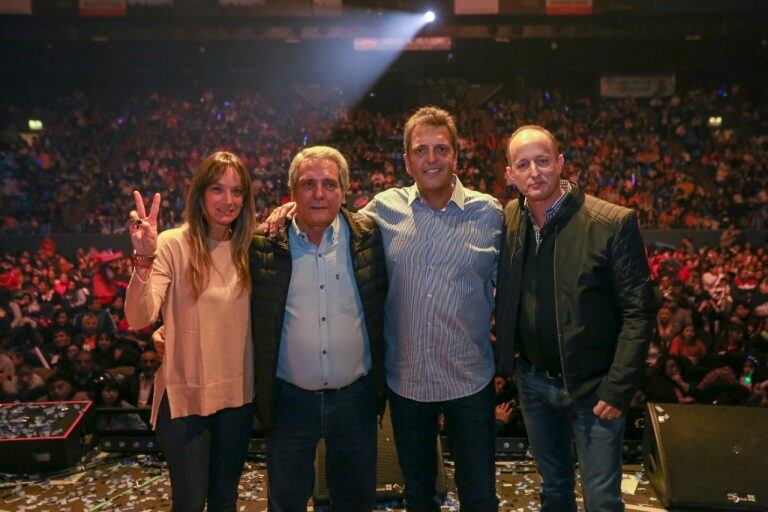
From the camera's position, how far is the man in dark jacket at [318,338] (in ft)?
7.94

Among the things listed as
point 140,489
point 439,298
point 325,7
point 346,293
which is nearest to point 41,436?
point 140,489

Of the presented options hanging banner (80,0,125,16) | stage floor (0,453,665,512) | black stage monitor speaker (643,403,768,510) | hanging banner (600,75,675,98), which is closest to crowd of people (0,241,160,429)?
stage floor (0,453,665,512)

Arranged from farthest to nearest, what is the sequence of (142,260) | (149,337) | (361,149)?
(361,149) < (149,337) < (142,260)

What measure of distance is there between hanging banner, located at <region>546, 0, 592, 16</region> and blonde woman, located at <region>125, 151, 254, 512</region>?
17537 millimetres

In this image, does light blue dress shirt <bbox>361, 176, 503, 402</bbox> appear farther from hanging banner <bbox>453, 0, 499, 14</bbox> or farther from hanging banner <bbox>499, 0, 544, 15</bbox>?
hanging banner <bbox>499, 0, 544, 15</bbox>

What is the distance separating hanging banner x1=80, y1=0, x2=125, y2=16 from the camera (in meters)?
17.7

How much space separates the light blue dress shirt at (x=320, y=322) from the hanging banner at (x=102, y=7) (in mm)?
18220

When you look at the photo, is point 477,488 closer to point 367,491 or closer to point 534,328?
point 367,491

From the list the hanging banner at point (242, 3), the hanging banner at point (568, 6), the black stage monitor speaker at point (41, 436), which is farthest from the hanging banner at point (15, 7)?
the black stage monitor speaker at point (41, 436)

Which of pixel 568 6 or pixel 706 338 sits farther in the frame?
pixel 568 6

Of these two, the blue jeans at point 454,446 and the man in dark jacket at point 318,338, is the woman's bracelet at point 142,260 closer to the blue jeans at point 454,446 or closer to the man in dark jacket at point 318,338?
the man in dark jacket at point 318,338

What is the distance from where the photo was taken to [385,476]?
3.85 m

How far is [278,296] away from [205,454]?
657 millimetres

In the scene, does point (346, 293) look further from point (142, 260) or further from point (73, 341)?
point (73, 341)
